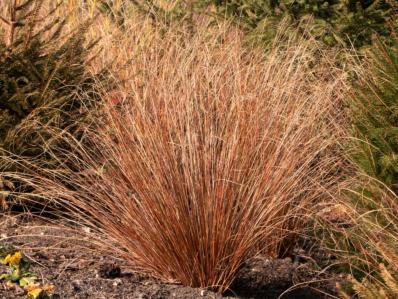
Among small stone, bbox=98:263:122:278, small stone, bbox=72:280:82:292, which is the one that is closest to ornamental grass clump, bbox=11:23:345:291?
small stone, bbox=98:263:122:278

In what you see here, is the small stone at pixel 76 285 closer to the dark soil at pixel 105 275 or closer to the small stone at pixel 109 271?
the dark soil at pixel 105 275

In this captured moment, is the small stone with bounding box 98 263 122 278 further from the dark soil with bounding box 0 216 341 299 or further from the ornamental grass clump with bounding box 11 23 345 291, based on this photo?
the ornamental grass clump with bounding box 11 23 345 291

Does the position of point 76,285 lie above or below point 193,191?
below

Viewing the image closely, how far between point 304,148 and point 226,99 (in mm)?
540

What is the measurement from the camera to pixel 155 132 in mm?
4004

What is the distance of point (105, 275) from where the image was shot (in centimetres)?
385

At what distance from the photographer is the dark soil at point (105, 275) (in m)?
3.67

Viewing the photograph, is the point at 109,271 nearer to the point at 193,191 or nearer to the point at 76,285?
the point at 76,285

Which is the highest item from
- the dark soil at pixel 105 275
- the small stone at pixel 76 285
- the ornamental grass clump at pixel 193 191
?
the ornamental grass clump at pixel 193 191

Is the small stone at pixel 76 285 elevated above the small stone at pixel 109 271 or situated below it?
above

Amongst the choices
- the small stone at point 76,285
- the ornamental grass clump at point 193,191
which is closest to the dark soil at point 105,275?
the small stone at point 76,285

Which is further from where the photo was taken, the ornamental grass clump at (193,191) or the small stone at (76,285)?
the ornamental grass clump at (193,191)

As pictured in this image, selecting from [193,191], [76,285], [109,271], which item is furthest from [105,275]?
[193,191]

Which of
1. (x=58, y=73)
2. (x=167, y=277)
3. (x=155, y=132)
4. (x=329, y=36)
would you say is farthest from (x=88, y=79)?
(x=329, y=36)
